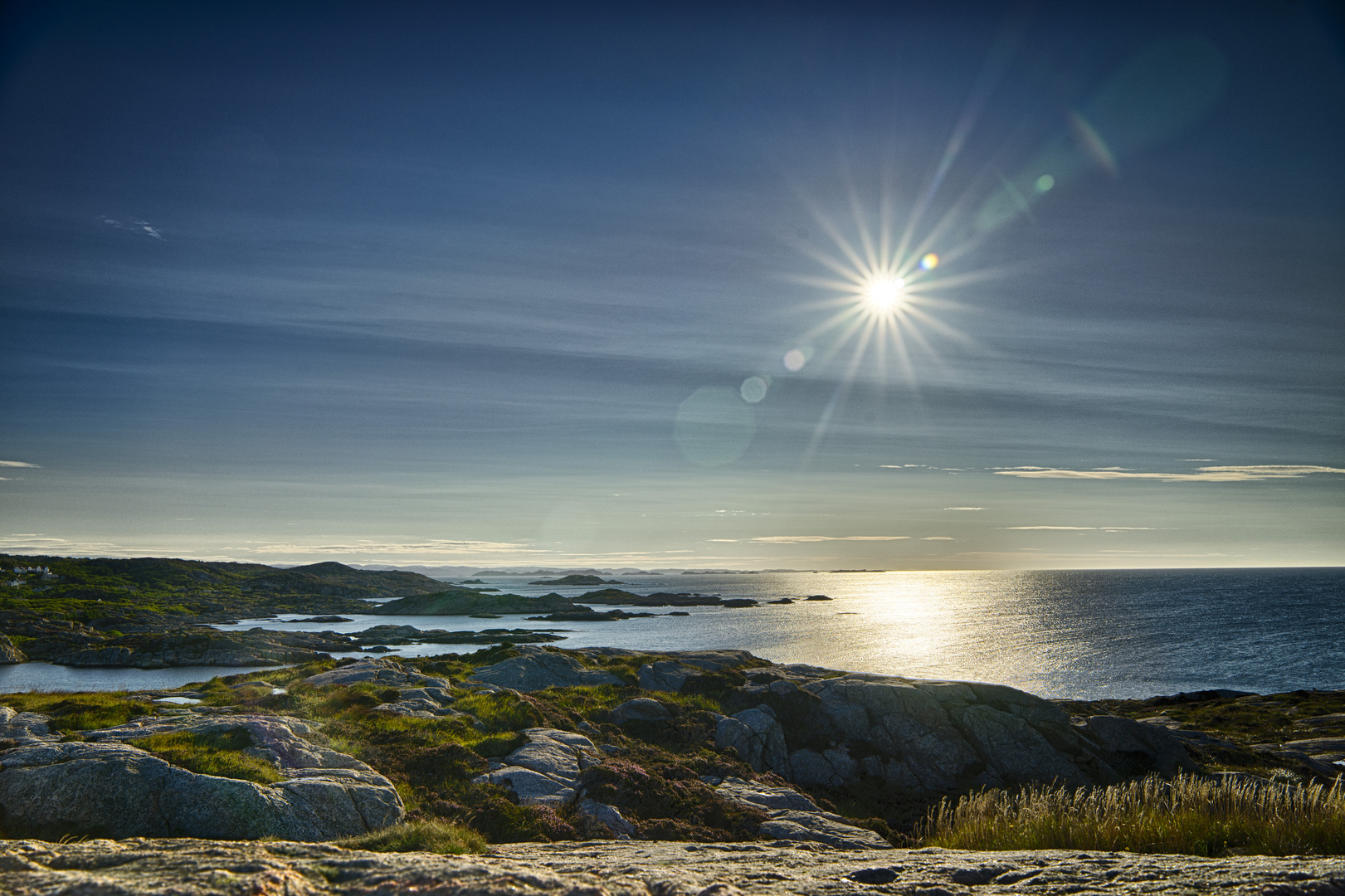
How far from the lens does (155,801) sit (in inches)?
531

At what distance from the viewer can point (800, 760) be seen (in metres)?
31.7

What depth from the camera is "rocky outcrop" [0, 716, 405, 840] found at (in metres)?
13.1

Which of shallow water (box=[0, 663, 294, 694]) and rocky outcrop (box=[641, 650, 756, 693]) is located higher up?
rocky outcrop (box=[641, 650, 756, 693])

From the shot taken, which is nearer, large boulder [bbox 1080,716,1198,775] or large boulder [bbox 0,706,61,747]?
large boulder [bbox 0,706,61,747]

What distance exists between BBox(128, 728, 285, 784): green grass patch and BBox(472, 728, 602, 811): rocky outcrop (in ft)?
20.5

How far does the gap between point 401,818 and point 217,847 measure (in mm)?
7630

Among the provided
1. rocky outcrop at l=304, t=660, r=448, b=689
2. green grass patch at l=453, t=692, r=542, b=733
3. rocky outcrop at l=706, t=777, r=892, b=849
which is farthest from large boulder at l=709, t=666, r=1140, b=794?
rocky outcrop at l=304, t=660, r=448, b=689

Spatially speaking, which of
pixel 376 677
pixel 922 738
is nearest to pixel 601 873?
pixel 922 738

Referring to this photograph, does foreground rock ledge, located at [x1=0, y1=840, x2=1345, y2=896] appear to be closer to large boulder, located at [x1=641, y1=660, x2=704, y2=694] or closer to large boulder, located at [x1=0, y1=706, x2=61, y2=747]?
large boulder, located at [x1=0, y1=706, x2=61, y2=747]

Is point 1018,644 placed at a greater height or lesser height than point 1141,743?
lesser

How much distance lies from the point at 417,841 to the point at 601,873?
467cm

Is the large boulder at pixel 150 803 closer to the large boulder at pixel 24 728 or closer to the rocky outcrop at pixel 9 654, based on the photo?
the large boulder at pixel 24 728

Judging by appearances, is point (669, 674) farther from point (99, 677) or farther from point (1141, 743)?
point (99, 677)

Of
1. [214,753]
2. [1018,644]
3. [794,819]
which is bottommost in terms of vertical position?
[1018,644]
